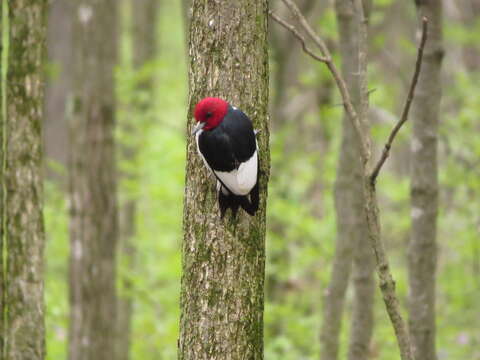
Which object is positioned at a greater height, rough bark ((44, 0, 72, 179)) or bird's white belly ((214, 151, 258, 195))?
rough bark ((44, 0, 72, 179))

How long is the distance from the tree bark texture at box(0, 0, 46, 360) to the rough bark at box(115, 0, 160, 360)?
376 cm

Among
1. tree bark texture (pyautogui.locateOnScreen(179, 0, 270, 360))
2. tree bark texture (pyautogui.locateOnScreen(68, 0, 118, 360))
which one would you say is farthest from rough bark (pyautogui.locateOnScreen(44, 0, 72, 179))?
tree bark texture (pyautogui.locateOnScreen(179, 0, 270, 360))

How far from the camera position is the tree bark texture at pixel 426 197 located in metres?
4.84

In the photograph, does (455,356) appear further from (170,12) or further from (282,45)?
(170,12)

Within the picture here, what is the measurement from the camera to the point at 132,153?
1131cm

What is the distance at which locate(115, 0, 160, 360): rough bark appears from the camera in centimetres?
968

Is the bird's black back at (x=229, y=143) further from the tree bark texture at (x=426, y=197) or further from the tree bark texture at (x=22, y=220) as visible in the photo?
the tree bark texture at (x=426, y=197)

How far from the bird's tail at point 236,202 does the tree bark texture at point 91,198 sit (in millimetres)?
4187

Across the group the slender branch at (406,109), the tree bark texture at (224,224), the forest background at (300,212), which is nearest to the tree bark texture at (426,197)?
the forest background at (300,212)

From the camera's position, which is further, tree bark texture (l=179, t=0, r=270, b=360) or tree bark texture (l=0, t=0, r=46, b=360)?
tree bark texture (l=0, t=0, r=46, b=360)

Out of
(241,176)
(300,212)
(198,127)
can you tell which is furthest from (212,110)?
(300,212)

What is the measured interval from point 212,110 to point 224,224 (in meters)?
0.48

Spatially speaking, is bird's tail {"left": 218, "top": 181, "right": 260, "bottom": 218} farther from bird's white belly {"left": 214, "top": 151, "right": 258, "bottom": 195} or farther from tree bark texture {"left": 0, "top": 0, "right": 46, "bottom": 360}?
tree bark texture {"left": 0, "top": 0, "right": 46, "bottom": 360}

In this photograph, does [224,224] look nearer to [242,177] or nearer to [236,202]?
[236,202]
